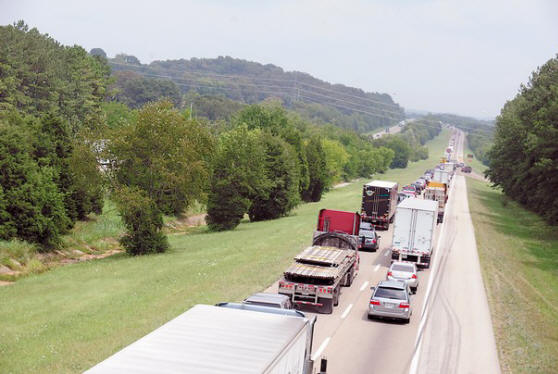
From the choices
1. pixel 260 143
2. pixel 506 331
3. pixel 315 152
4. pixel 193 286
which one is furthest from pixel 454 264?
pixel 315 152

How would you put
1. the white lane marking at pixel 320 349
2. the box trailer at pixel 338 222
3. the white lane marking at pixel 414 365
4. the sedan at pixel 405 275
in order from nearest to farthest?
the white lane marking at pixel 414 365 → the white lane marking at pixel 320 349 → the sedan at pixel 405 275 → the box trailer at pixel 338 222

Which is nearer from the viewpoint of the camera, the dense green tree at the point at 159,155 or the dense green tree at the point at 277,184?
the dense green tree at the point at 159,155

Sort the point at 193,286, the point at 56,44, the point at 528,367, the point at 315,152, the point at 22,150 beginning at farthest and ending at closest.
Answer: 1. the point at 56,44
2. the point at 315,152
3. the point at 22,150
4. the point at 193,286
5. the point at 528,367

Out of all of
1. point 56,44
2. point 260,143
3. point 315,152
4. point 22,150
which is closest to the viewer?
point 22,150

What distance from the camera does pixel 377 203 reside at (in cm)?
5225

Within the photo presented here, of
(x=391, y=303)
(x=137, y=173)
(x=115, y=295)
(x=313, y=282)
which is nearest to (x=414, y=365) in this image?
(x=391, y=303)

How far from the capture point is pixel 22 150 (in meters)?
44.9

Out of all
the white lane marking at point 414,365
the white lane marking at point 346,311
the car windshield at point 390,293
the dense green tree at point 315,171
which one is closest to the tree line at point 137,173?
the dense green tree at point 315,171

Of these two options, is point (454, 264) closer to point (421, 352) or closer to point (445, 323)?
point (445, 323)

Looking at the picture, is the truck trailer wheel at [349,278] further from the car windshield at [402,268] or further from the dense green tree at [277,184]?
the dense green tree at [277,184]

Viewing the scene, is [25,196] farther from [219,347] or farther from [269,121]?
[269,121]

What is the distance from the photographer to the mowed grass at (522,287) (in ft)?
74.0

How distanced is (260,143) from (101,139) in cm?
2546

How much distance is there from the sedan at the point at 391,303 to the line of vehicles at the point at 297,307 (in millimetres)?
39
